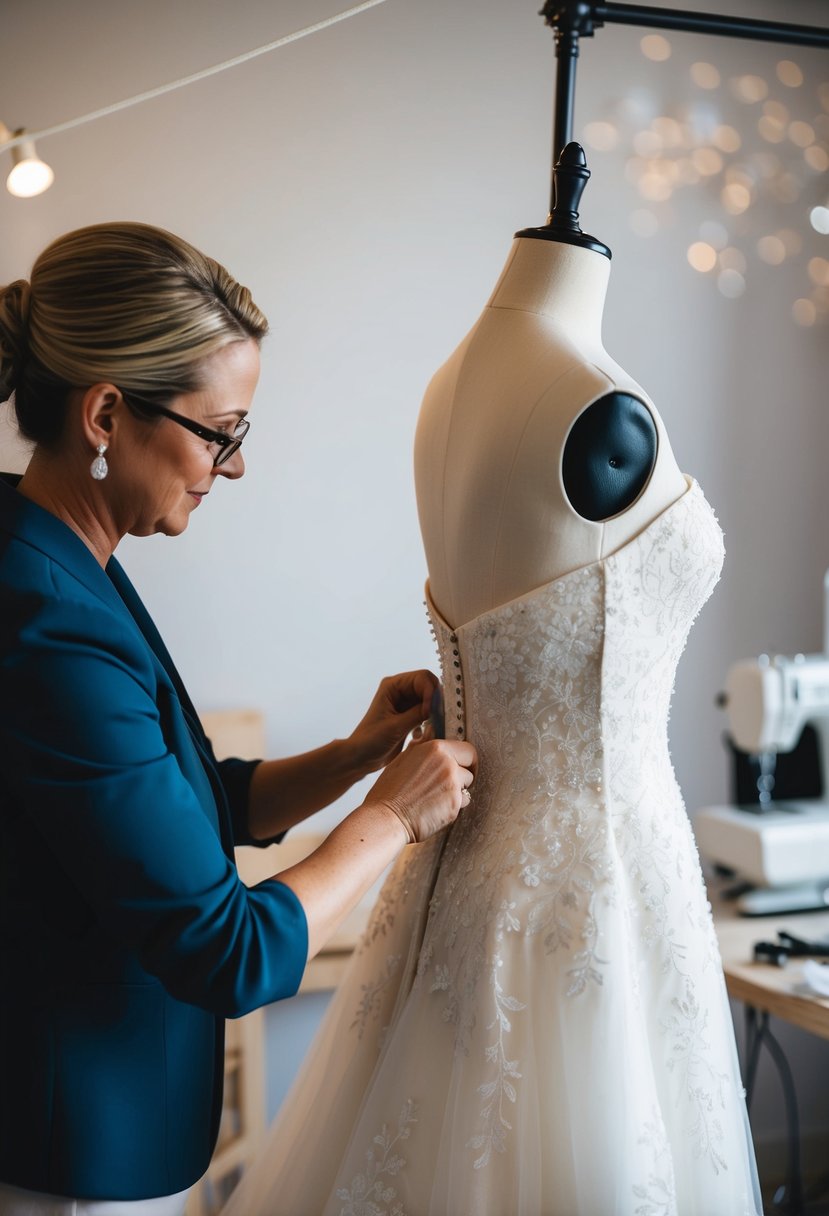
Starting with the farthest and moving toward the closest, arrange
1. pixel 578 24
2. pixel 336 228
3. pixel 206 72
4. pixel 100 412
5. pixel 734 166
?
1. pixel 734 166
2. pixel 336 228
3. pixel 206 72
4. pixel 578 24
5. pixel 100 412

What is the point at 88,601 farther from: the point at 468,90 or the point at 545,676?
the point at 468,90

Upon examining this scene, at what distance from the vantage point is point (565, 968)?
1.11m

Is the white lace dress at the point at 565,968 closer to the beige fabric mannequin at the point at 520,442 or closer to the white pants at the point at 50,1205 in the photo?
the beige fabric mannequin at the point at 520,442

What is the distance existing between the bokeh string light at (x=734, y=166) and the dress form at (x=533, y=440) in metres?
1.56

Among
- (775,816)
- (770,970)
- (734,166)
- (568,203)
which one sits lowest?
(770,970)

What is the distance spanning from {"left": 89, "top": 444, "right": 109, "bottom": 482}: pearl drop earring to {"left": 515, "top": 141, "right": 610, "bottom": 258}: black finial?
21.5 inches

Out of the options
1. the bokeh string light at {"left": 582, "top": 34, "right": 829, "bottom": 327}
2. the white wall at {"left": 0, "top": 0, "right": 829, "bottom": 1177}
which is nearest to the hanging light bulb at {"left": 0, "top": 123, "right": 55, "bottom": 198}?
the white wall at {"left": 0, "top": 0, "right": 829, "bottom": 1177}

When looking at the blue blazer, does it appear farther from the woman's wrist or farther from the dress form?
the dress form

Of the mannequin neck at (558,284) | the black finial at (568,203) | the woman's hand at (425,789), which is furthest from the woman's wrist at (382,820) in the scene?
the black finial at (568,203)

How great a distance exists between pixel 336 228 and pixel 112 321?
1493mm

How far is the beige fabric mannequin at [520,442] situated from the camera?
3.80ft

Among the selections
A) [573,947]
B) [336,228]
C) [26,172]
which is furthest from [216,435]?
[336,228]

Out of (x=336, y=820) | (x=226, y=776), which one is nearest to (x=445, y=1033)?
(x=226, y=776)

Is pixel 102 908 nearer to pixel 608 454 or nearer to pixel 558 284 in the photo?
pixel 608 454
